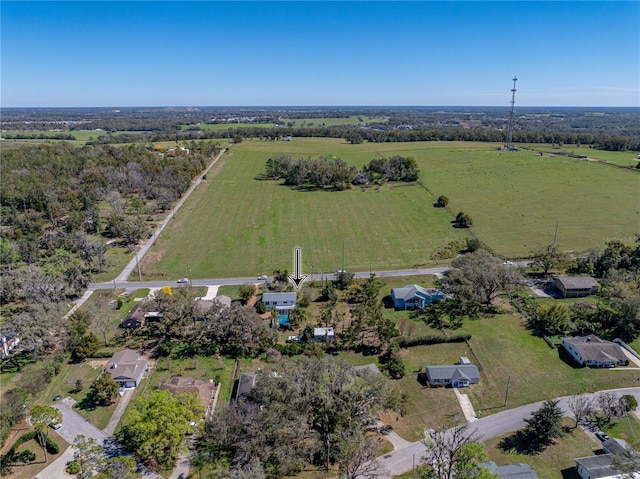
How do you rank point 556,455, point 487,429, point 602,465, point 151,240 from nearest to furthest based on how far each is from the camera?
point 602,465
point 556,455
point 487,429
point 151,240

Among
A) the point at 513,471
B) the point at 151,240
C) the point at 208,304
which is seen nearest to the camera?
the point at 513,471

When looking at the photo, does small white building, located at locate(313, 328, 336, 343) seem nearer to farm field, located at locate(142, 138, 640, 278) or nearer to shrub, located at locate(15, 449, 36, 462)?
farm field, located at locate(142, 138, 640, 278)

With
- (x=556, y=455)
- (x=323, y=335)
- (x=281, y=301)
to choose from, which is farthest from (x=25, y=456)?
(x=556, y=455)

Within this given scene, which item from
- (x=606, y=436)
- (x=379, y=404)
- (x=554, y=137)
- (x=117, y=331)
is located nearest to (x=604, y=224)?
(x=606, y=436)

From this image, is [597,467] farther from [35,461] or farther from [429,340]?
[35,461]

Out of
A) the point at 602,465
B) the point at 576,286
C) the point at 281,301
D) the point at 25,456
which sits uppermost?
the point at 576,286

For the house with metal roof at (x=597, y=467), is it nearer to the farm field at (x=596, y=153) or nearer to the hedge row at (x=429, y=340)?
the hedge row at (x=429, y=340)

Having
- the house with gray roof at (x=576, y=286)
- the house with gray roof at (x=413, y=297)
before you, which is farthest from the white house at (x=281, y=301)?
the house with gray roof at (x=576, y=286)

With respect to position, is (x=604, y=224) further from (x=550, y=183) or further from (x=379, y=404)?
Result: (x=379, y=404)
